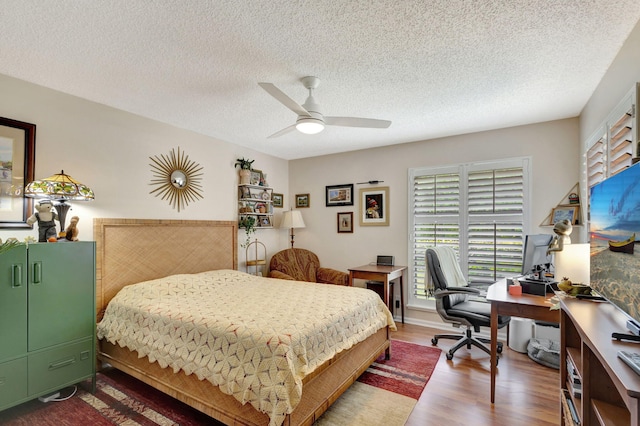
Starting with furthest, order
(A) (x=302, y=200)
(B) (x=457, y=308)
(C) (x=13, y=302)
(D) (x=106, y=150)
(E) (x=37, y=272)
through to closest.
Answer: (A) (x=302, y=200) → (B) (x=457, y=308) → (D) (x=106, y=150) → (E) (x=37, y=272) → (C) (x=13, y=302)

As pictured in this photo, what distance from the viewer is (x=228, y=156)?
4.27m

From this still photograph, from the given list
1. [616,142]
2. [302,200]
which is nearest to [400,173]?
[302,200]

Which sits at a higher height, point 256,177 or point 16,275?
point 256,177

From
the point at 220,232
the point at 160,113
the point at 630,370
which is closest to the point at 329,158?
the point at 220,232

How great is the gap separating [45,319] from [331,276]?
3146mm

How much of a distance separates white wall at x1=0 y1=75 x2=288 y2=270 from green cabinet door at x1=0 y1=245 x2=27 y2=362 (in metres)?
0.43

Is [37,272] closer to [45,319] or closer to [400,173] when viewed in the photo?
[45,319]

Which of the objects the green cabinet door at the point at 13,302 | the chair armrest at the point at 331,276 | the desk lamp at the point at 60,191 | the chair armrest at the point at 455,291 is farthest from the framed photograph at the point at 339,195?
the green cabinet door at the point at 13,302

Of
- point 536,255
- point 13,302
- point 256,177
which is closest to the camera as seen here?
point 13,302

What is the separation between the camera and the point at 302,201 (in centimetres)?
530

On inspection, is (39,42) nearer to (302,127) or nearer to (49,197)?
(49,197)

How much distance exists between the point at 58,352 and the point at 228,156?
9.04 ft

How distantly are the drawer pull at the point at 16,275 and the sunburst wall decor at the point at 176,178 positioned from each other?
1.38 metres

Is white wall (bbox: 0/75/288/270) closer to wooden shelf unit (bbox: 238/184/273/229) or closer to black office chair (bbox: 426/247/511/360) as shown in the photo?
wooden shelf unit (bbox: 238/184/273/229)
